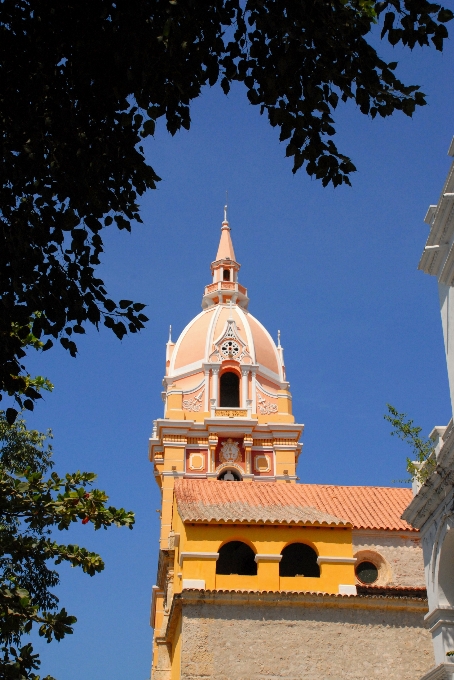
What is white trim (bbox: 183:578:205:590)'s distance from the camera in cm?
1706

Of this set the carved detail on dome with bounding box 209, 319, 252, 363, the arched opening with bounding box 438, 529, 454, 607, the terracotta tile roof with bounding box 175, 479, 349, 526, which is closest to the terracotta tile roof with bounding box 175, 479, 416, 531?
the terracotta tile roof with bounding box 175, 479, 349, 526

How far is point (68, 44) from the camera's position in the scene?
6.43 meters

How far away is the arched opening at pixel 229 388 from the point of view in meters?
32.1

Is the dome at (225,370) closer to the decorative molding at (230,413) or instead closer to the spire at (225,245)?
the decorative molding at (230,413)

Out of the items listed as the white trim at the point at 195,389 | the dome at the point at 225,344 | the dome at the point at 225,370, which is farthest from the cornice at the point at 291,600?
the dome at the point at 225,344

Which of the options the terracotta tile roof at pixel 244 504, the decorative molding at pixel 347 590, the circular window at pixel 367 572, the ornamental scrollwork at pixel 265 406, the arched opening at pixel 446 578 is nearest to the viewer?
the arched opening at pixel 446 578

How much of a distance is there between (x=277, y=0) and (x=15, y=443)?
38.3ft

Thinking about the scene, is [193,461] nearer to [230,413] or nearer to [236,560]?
[230,413]

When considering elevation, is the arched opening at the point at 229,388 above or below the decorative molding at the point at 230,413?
above

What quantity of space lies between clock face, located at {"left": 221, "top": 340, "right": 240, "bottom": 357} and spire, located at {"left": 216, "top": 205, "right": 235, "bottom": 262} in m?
6.16

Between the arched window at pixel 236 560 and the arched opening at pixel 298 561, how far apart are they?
65 centimetres

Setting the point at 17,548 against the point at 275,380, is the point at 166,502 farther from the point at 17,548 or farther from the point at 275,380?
the point at 17,548

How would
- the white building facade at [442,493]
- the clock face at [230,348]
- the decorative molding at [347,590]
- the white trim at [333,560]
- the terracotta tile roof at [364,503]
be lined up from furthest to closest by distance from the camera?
1. the clock face at [230,348]
2. the terracotta tile roof at [364,503]
3. the white trim at [333,560]
4. the decorative molding at [347,590]
5. the white building facade at [442,493]

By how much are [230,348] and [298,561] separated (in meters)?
14.8
